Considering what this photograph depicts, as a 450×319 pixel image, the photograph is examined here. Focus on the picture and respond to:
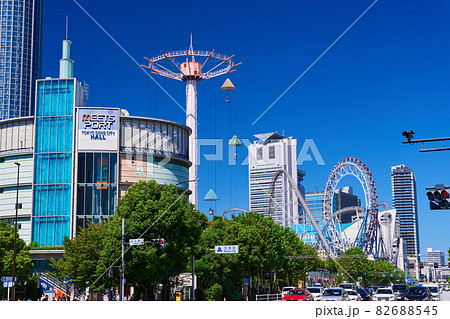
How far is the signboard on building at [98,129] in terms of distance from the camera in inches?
3878

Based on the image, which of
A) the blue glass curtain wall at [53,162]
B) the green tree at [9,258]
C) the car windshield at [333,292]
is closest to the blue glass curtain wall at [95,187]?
the blue glass curtain wall at [53,162]

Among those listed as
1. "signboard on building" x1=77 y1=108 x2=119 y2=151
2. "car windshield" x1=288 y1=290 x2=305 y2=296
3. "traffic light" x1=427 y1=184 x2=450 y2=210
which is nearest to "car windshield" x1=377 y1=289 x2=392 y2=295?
"car windshield" x1=288 y1=290 x2=305 y2=296

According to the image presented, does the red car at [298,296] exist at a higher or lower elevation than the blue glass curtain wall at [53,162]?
lower

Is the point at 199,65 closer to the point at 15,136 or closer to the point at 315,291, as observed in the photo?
the point at 15,136

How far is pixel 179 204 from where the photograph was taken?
5406cm

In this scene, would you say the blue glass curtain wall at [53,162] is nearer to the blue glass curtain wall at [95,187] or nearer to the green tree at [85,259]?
the blue glass curtain wall at [95,187]

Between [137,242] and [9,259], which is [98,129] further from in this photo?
[137,242]

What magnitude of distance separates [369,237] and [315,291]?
13231cm

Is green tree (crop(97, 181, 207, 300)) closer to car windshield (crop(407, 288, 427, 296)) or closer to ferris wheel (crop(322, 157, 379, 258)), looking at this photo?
car windshield (crop(407, 288, 427, 296))

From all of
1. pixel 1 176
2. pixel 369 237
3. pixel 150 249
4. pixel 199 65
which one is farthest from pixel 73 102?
pixel 369 237

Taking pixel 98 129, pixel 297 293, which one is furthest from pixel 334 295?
pixel 98 129

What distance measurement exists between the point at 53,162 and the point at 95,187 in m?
8.42

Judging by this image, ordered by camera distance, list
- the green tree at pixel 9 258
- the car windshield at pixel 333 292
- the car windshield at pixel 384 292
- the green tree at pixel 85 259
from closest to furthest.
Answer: the car windshield at pixel 333 292 → the car windshield at pixel 384 292 → the green tree at pixel 85 259 → the green tree at pixel 9 258

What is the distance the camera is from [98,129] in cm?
10000
